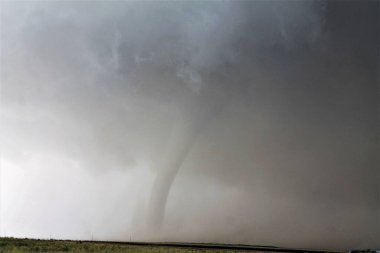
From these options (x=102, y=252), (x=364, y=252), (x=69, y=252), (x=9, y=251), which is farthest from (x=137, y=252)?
(x=364, y=252)

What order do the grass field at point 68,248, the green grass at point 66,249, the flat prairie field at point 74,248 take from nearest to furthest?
the green grass at point 66,249, the grass field at point 68,248, the flat prairie field at point 74,248

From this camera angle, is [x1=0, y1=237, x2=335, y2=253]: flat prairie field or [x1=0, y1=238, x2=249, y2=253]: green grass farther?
[x1=0, y1=237, x2=335, y2=253]: flat prairie field

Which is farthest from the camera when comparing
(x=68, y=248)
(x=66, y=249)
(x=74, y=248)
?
(x=74, y=248)

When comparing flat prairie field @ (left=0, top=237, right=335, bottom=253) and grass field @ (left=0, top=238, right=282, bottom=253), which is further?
flat prairie field @ (left=0, top=237, right=335, bottom=253)

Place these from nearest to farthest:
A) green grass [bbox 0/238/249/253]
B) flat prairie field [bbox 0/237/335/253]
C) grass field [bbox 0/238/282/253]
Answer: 1. green grass [bbox 0/238/249/253]
2. grass field [bbox 0/238/282/253]
3. flat prairie field [bbox 0/237/335/253]

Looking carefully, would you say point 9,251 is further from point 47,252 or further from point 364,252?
point 364,252

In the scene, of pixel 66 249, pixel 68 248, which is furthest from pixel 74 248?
pixel 66 249

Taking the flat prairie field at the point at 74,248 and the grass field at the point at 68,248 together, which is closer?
the grass field at the point at 68,248

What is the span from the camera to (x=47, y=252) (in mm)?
53812

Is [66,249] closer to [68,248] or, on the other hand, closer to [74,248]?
[68,248]

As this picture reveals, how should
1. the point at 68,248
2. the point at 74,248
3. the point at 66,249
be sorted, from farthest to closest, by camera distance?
the point at 74,248 → the point at 68,248 → the point at 66,249

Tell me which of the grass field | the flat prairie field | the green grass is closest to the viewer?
the green grass

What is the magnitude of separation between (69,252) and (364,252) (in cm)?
5154

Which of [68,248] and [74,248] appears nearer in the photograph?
[68,248]
